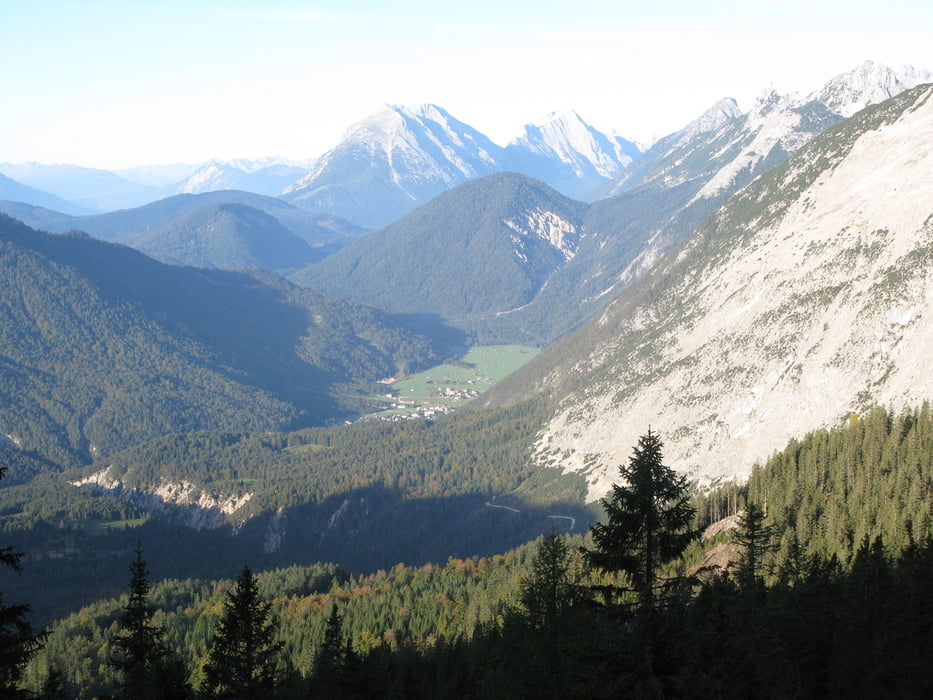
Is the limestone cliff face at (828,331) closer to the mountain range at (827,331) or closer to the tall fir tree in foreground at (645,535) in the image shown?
the mountain range at (827,331)

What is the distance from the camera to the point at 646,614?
29328mm

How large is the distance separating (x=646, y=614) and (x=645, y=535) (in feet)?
8.73

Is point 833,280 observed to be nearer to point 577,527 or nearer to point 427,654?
point 577,527

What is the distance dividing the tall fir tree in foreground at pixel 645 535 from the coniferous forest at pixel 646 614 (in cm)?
7

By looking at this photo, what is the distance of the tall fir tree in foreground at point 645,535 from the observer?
96.6ft

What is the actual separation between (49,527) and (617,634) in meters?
195

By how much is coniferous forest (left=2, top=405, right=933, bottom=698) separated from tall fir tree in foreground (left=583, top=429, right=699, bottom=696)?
73 mm

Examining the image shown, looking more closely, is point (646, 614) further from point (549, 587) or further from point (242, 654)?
point (549, 587)

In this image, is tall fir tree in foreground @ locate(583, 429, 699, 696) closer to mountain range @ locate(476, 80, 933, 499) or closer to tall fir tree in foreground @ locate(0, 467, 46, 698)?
tall fir tree in foreground @ locate(0, 467, 46, 698)

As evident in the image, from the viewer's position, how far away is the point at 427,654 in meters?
95.0

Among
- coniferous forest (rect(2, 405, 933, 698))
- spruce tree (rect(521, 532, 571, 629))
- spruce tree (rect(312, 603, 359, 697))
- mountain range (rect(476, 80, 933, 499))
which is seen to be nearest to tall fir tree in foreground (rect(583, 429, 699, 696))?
coniferous forest (rect(2, 405, 933, 698))

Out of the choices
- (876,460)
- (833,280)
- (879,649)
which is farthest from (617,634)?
(833,280)

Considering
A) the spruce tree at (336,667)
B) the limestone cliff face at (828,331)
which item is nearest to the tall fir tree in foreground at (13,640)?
the spruce tree at (336,667)

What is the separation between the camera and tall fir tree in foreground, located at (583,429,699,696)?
96.6ft
